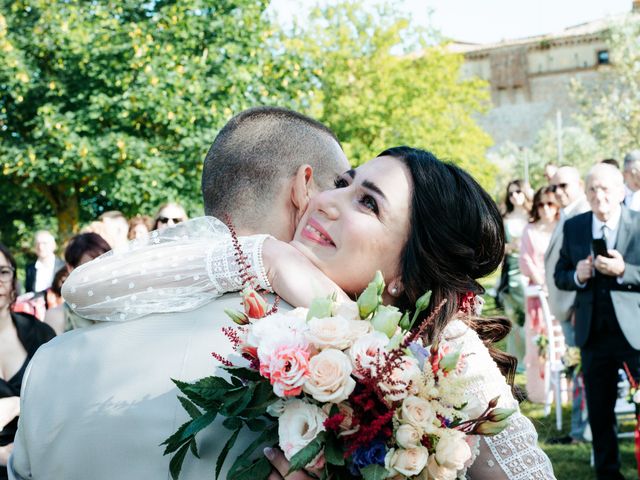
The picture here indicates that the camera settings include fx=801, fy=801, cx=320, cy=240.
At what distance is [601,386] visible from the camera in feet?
21.6

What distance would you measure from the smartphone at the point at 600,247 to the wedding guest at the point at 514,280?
3905 millimetres

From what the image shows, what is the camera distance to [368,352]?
1645mm

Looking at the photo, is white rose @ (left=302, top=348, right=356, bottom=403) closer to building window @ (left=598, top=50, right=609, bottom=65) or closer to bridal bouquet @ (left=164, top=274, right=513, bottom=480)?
bridal bouquet @ (left=164, top=274, right=513, bottom=480)

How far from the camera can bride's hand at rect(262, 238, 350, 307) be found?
196cm

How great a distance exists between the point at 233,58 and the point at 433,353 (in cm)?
1386

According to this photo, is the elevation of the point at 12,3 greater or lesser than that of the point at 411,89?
greater

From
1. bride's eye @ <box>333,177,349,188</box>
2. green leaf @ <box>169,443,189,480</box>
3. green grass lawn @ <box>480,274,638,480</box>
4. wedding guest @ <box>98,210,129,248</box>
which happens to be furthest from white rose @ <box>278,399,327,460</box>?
wedding guest @ <box>98,210,129,248</box>

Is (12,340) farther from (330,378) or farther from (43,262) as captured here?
(43,262)

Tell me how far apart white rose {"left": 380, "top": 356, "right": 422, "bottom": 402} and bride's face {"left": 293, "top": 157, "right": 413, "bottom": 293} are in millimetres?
500

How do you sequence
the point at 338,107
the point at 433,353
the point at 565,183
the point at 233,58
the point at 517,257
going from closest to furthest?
the point at 433,353
the point at 565,183
the point at 517,257
the point at 233,58
the point at 338,107

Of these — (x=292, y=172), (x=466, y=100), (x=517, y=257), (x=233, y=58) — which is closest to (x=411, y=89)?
(x=466, y=100)

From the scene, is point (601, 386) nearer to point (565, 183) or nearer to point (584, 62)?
point (565, 183)

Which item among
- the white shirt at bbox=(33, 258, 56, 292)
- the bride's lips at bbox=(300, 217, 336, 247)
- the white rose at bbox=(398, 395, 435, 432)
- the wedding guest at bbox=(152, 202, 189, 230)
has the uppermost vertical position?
the bride's lips at bbox=(300, 217, 336, 247)

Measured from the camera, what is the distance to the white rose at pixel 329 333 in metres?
1.67
